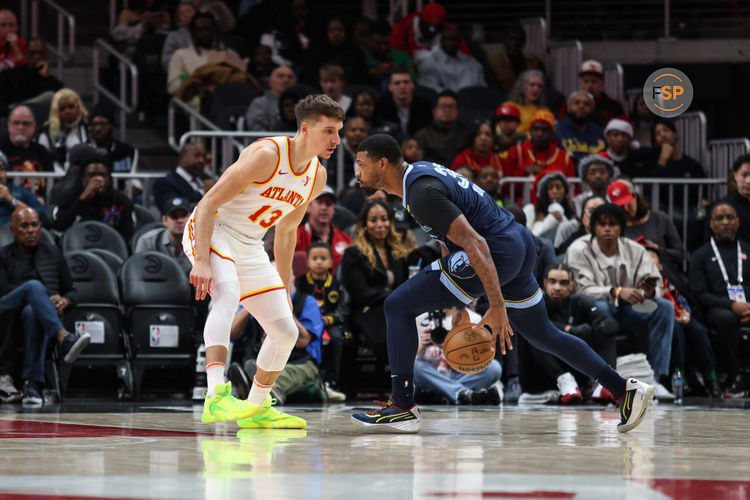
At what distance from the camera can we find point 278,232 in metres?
6.34

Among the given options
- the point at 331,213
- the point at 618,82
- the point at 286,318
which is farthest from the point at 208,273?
the point at 618,82

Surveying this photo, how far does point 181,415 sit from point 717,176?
7.61 meters

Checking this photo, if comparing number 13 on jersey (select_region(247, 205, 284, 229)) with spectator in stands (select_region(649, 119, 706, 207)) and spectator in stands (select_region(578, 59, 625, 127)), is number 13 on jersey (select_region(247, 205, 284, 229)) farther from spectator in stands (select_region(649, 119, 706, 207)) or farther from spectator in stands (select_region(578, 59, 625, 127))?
spectator in stands (select_region(578, 59, 625, 127))

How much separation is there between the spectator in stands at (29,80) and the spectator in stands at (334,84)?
3.01 meters

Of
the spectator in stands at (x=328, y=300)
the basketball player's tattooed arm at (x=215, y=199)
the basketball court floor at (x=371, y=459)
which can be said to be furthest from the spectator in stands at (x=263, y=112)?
the basketball player's tattooed arm at (x=215, y=199)

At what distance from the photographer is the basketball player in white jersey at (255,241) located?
587 cm

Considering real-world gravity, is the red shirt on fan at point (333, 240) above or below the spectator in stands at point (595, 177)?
below

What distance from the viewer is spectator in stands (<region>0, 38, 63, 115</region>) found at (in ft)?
41.0

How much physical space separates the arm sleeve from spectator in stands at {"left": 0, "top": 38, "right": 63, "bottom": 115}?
7.87m

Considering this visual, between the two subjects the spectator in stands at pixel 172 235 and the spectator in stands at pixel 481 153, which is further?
the spectator in stands at pixel 481 153

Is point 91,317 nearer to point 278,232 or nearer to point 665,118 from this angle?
point 278,232

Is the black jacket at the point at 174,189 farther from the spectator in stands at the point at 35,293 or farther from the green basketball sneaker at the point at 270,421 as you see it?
the green basketball sneaker at the point at 270,421

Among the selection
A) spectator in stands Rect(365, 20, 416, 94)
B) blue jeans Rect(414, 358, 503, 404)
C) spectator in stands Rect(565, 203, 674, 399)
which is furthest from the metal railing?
blue jeans Rect(414, 358, 503, 404)

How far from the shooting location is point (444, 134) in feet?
40.2
